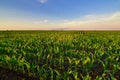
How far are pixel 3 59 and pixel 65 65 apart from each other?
2.56 meters

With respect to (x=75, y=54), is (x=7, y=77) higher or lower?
lower

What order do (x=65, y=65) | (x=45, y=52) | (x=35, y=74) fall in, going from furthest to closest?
(x=45, y=52) → (x=65, y=65) → (x=35, y=74)

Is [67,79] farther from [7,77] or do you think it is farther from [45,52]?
[45,52]

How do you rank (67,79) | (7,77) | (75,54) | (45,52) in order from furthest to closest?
(45,52)
(75,54)
(7,77)
(67,79)

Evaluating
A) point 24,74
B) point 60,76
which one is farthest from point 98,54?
point 24,74

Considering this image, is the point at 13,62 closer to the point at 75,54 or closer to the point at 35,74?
the point at 35,74

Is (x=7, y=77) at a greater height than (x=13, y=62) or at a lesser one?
lesser

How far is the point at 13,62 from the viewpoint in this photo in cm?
694

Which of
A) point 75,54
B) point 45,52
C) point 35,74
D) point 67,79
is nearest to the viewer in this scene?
point 67,79

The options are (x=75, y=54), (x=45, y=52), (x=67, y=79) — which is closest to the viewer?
(x=67, y=79)

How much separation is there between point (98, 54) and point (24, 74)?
11.4 ft

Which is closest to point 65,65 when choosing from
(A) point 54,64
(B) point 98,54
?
(A) point 54,64

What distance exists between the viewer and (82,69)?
642 cm

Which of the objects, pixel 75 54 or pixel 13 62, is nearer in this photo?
pixel 13 62
